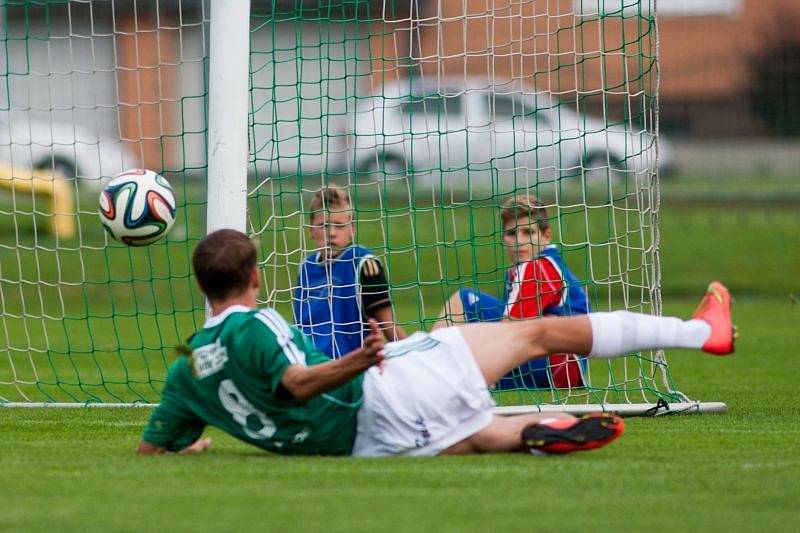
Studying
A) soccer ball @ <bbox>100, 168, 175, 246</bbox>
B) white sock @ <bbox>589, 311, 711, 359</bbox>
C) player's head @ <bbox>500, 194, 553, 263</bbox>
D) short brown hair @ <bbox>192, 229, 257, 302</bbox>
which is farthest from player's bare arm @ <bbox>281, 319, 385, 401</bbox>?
player's head @ <bbox>500, 194, 553, 263</bbox>

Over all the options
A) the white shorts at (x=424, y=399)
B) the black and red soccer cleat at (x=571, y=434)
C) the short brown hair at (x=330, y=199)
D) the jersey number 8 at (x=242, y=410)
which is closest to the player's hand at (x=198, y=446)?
the jersey number 8 at (x=242, y=410)

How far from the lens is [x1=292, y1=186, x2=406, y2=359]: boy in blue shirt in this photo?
858cm

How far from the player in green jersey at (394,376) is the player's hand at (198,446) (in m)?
0.27

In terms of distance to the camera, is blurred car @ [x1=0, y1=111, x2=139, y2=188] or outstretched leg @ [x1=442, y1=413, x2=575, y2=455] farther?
blurred car @ [x1=0, y1=111, x2=139, y2=188]

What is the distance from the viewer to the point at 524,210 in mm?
8430

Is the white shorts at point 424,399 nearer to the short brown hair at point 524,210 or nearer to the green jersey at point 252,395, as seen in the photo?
the green jersey at point 252,395

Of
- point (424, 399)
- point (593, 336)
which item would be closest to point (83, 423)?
point (424, 399)

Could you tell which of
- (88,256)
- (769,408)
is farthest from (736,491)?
(88,256)

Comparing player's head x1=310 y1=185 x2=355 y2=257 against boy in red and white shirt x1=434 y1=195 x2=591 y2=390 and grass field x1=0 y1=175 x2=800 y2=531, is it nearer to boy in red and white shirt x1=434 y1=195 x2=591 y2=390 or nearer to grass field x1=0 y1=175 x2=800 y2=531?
boy in red and white shirt x1=434 y1=195 x2=591 y2=390

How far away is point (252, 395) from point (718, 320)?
1.92 meters

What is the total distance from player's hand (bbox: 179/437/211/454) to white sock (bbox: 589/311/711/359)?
178 centimetres

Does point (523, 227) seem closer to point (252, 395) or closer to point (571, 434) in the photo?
point (571, 434)

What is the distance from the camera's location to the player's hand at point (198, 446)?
5.94 metres

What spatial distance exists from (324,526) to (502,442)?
1.71m
